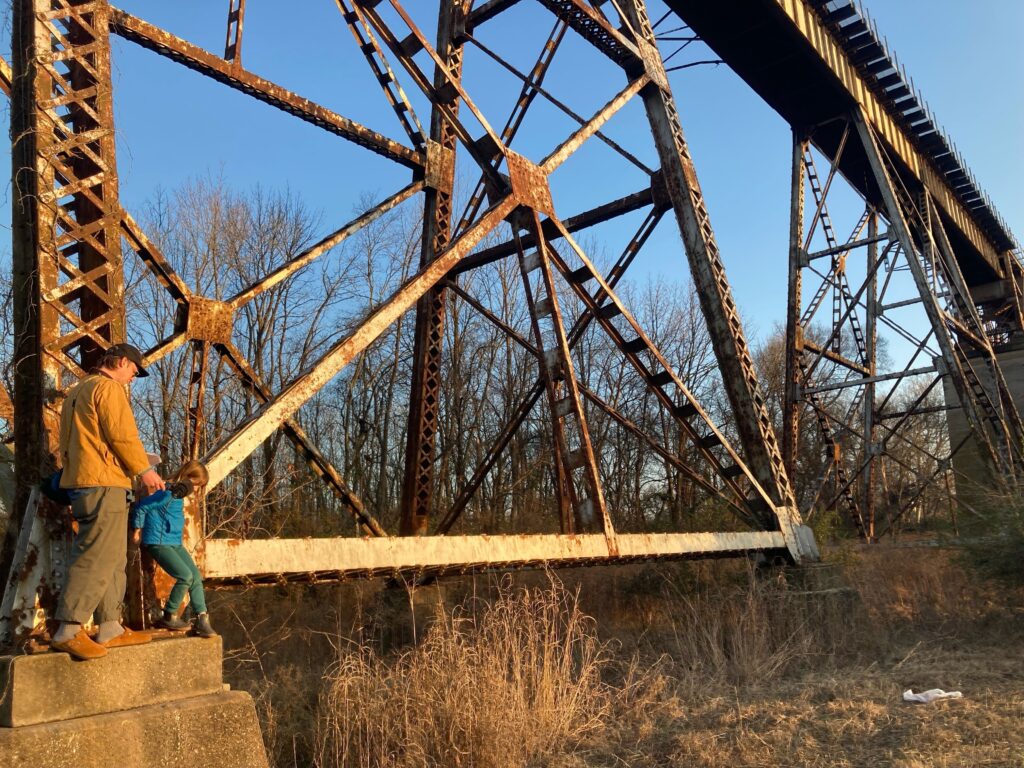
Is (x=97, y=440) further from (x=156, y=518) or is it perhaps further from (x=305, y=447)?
(x=305, y=447)

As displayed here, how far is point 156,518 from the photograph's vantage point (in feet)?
11.7

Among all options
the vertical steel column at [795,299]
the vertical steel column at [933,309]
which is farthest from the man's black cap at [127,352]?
the vertical steel column at [933,309]

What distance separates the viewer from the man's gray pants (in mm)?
2988

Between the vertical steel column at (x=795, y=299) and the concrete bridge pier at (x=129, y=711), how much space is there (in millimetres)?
12028

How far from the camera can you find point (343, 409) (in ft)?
74.5

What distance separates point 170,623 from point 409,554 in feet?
4.85

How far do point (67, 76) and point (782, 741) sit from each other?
5225 mm

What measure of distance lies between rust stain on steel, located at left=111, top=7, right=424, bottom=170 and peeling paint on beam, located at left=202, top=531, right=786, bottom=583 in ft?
12.5

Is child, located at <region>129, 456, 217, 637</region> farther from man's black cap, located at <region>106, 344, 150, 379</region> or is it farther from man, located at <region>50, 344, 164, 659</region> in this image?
man's black cap, located at <region>106, 344, 150, 379</region>

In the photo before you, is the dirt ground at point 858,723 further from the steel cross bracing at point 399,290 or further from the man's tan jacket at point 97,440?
the man's tan jacket at point 97,440

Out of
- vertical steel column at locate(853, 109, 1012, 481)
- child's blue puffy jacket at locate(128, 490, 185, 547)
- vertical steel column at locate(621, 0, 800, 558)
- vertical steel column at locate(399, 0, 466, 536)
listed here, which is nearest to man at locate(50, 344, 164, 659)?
child's blue puffy jacket at locate(128, 490, 185, 547)

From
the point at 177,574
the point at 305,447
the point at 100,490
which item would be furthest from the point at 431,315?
the point at 100,490

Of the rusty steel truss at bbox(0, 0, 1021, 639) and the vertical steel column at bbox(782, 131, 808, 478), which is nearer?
the rusty steel truss at bbox(0, 0, 1021, 639)

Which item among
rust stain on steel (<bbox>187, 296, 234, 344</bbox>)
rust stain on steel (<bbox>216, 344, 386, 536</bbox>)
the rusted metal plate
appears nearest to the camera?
rust stain on steel (<bbox>187, 296, 234, 344</bbox>)
